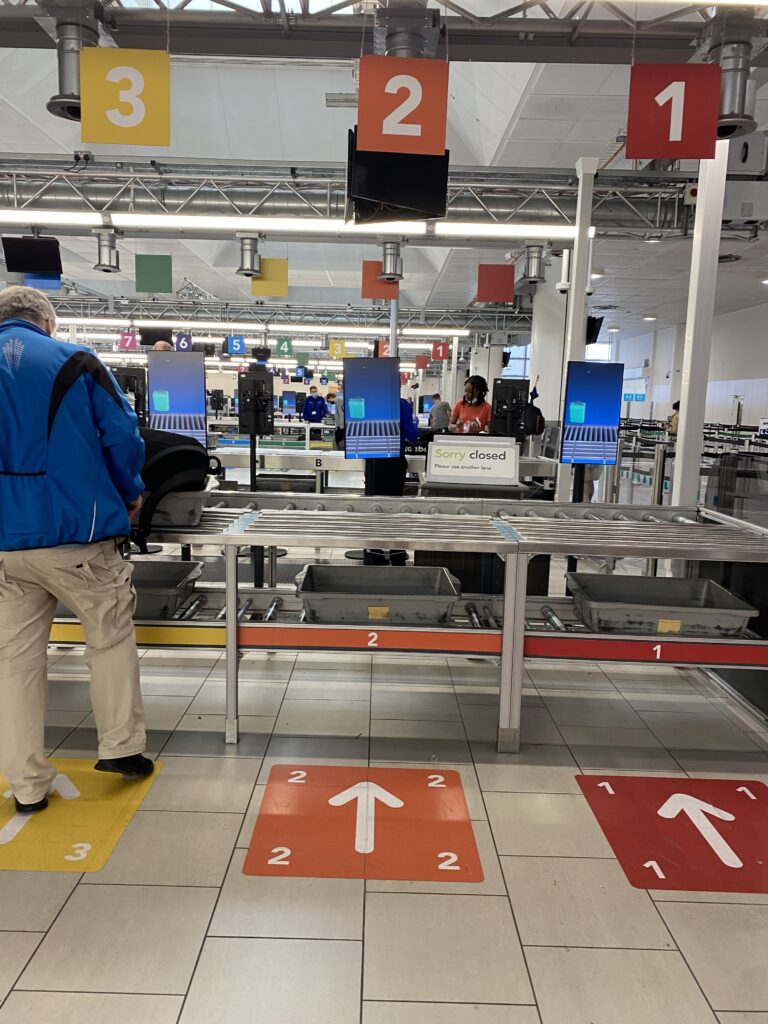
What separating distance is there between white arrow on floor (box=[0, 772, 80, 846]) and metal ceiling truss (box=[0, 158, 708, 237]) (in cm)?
733

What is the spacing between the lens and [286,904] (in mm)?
2252

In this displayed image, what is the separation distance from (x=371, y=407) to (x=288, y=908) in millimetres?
3824

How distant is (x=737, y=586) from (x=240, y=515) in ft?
8.68

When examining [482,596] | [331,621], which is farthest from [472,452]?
[331,621]

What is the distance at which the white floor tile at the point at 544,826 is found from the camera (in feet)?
8.45

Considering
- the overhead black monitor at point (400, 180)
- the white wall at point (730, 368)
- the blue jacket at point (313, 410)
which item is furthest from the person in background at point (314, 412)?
the white wall at point (730, 368)

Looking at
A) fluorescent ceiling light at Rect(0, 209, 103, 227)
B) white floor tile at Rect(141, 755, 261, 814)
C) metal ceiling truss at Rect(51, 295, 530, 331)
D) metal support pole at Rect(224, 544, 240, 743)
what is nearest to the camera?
white floor tile at Rect(141, 755, 261, 814)

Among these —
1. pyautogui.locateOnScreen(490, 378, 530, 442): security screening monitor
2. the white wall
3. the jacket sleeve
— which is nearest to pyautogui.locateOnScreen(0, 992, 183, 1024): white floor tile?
the jacket sleeve

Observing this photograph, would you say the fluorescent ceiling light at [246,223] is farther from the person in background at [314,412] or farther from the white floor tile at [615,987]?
the white floor tile at [615,987]

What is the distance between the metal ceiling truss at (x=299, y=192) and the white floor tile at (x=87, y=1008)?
27.2 ft

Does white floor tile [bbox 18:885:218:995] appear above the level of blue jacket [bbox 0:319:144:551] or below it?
below

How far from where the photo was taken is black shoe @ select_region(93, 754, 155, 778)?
2.87 meters

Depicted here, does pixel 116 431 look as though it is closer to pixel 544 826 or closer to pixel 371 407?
pixel 544 826

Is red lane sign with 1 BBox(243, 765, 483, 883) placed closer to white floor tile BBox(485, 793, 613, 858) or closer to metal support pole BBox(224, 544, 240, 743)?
white floor tile BBox(485, 793, 613, 858)
